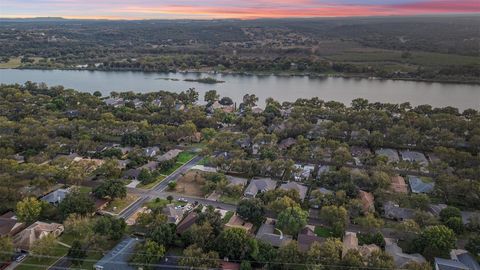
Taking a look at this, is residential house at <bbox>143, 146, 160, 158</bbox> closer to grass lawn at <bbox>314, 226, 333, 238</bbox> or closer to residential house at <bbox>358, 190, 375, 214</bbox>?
grass lawn at <bbox>314, 226, 333, 238</bbox>

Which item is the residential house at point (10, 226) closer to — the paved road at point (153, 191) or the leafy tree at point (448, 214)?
the paved road at point (153, 191)

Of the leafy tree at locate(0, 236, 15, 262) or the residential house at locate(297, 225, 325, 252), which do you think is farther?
the residential house at locate(297, 225, 325, 252)

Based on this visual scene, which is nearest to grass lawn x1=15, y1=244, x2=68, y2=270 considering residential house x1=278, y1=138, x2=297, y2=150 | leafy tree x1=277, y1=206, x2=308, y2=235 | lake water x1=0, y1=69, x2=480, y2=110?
leafy tree x1=277, y1=206, x2=308, y2=235

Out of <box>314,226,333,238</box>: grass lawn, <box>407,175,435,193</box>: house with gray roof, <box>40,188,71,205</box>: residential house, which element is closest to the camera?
<box>314,226,333,238</box>: grass lawn

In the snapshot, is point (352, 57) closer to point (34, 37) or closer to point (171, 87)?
point (171, 87)

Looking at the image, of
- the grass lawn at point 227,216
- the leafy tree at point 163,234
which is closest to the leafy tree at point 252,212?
the grass lawn at point 227,216

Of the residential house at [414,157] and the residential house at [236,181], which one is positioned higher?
the residential house at [414,157]

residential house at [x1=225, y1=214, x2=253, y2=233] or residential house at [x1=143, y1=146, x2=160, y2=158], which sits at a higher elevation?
residential house at [x1=143, y1=146, x2=160, y2=158]
